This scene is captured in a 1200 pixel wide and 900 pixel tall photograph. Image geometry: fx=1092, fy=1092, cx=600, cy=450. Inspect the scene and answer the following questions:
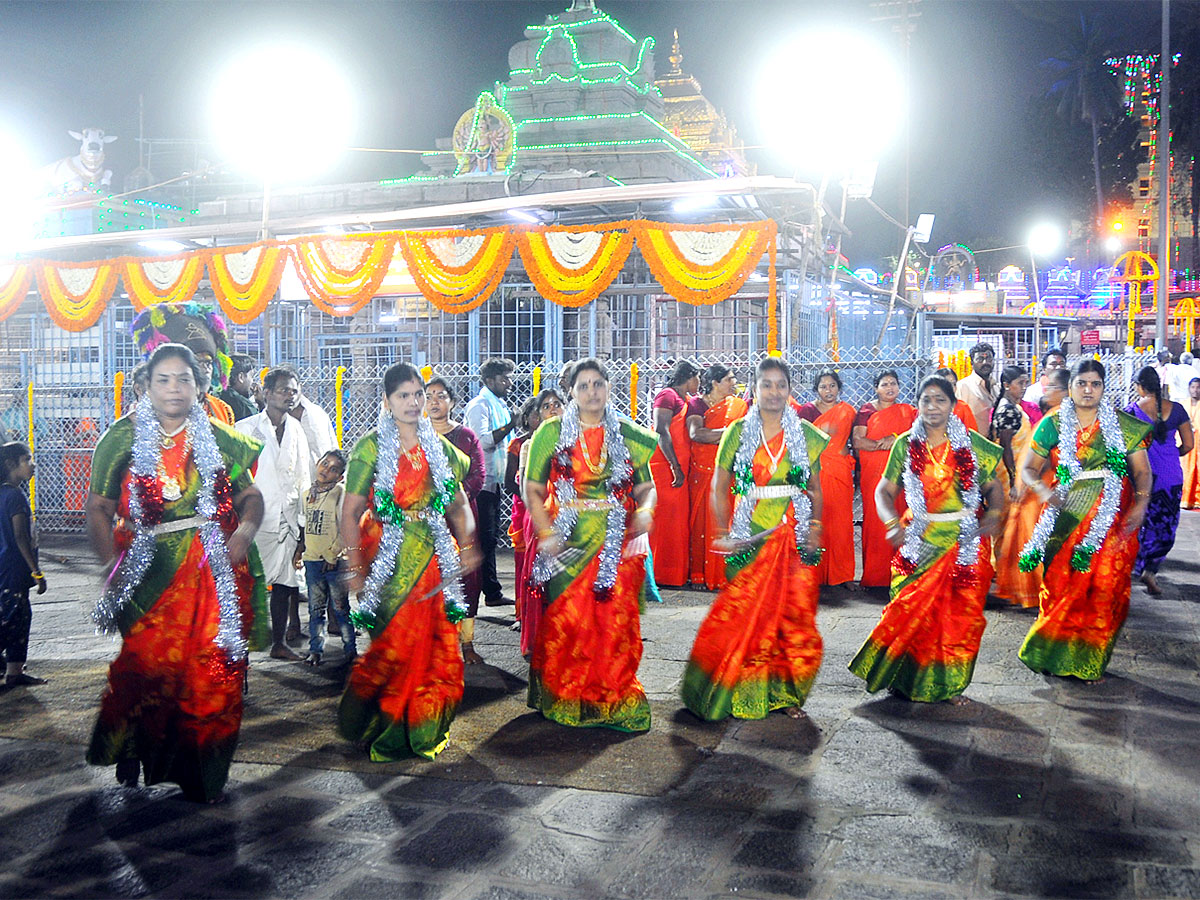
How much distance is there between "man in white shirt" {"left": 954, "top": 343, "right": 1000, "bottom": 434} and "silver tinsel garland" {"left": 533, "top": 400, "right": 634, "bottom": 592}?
184 inches

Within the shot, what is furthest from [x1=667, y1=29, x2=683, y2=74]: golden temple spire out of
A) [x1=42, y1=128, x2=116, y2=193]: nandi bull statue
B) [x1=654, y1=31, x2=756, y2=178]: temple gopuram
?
[x1=42, y1=128, x2=116, y2=193]: nandi bull statue

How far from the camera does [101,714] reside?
4176 mm

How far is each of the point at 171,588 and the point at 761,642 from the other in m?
2.60

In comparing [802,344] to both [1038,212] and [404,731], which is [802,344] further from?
[1038,212]

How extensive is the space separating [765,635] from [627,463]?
3.39 feet

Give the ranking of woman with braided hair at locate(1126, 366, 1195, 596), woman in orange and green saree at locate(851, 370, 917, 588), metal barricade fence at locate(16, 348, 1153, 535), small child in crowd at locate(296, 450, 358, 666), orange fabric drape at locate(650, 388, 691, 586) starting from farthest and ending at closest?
metal barricade fence at locate(16, 348, 1153, 535) < orange fabric drape at locate(650, 388, 691, 586) < woman in orange and green saree at locate(851, 370, 917, 588) < woman with braided hair at locate(1126, 366, 1195, 596) < small child in crowd at locate(296, 450, 358, 666)

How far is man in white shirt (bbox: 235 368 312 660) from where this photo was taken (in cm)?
656

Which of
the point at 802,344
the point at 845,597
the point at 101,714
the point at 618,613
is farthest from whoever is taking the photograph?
the point at 802,344

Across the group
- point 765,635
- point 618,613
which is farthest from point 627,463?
point 765,635

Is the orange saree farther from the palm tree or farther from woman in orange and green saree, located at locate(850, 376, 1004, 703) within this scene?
the palm tree

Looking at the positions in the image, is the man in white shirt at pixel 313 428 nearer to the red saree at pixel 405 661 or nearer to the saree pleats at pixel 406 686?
the red saree at pixel 405 661

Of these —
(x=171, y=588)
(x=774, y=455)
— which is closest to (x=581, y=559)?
(x=774, y=455)

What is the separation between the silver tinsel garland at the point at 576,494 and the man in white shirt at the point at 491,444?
2.85 meters

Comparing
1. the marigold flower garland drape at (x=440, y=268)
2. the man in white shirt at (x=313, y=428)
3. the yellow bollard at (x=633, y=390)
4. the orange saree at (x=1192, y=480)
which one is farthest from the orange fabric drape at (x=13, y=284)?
the orange saree at (x=1192, y=480)
